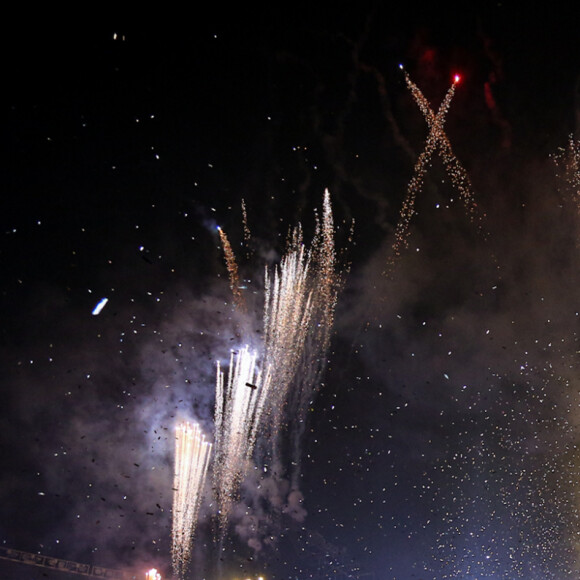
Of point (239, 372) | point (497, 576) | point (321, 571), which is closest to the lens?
point (239, 372)

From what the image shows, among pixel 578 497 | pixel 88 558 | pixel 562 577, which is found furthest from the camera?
pixel 562 577

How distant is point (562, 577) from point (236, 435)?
16936 mm

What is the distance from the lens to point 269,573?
31969mm

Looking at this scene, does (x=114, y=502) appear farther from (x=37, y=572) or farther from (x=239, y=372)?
(x=239, y=372)

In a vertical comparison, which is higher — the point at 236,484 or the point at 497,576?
the point at 236,484

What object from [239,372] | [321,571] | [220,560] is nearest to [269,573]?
[220,560]

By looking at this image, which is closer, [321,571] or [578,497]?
[578,497]

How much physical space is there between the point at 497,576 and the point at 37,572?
20108 millimetres

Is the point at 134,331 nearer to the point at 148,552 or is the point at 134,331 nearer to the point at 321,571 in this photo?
the point at 148,552

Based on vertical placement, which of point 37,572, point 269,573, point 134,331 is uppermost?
point 134,331

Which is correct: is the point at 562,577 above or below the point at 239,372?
below

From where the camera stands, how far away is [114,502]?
2212cm

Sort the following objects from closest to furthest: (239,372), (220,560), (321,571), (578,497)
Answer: (239,372) < (578,497) < (220,560) < (321,571)

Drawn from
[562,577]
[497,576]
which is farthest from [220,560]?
[562,577]
